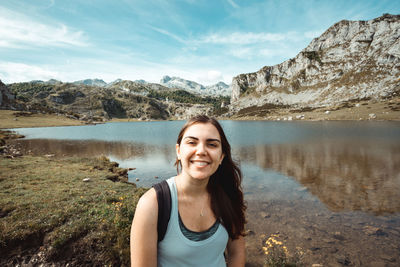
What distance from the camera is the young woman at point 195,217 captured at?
223 centimetres

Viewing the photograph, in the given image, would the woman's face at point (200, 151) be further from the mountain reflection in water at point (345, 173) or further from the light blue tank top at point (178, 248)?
the mountain reflection in water at point (345, 173)

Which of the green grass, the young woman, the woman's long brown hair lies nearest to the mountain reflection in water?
the green grass

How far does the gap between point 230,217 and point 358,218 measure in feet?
44.7

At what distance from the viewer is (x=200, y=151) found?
267 cm

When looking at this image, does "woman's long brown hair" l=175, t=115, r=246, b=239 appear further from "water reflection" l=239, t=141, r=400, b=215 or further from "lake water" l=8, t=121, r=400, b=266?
"water reflection" l=239, t=141, r=400, b=215

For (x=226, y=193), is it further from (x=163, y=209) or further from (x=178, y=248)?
(x=163, y=209)

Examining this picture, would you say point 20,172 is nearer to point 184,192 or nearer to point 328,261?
point 184,192

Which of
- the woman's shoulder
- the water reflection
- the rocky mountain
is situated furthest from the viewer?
the rocky mountain

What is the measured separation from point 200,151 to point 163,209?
92cm

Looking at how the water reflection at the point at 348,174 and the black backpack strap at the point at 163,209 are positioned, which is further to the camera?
the water reflection at the point at 348,174

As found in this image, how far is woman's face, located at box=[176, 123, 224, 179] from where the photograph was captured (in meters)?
2.67

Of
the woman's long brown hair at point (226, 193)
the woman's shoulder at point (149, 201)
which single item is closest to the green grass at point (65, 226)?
the woman's long brown hair at point (226, 193)

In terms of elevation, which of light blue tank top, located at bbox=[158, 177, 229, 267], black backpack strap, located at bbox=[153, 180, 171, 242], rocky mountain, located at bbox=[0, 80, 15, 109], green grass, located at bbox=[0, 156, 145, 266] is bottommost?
green grass, located at bbox=[0, 156, 145, 266]

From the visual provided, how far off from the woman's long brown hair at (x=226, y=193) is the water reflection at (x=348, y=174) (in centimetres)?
1406
